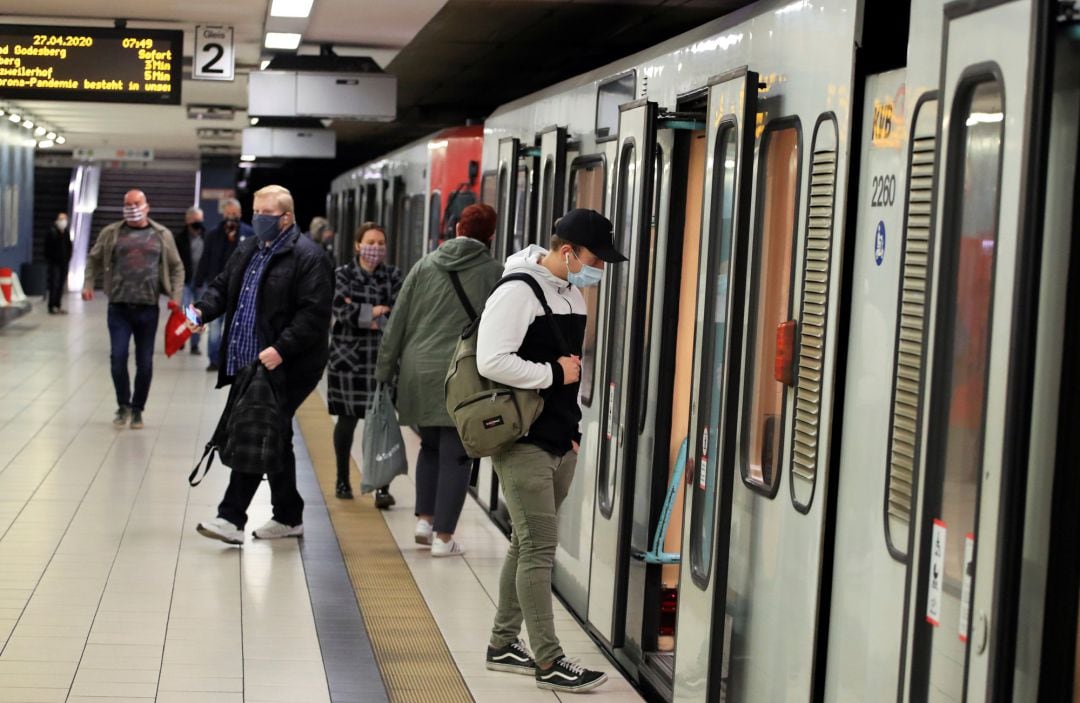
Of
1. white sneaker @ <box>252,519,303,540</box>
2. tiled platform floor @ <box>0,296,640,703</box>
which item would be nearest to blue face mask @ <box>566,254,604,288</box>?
tiled platform floor @ <box>0,296,640,703</box>

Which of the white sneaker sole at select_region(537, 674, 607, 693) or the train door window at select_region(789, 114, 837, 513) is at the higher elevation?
the train door window at select_region(789, 114, 837, 513)

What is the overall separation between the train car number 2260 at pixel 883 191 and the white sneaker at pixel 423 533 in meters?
4.66

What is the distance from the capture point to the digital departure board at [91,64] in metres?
11.0

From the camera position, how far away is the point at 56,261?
90.1ft

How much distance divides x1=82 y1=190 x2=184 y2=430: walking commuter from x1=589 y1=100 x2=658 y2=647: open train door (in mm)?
6364

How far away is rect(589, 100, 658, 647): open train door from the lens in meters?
5.50

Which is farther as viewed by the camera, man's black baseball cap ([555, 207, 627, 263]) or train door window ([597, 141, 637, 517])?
train door window ([597, 141, 637, 517])

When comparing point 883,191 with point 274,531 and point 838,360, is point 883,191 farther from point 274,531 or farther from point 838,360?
point 274,531

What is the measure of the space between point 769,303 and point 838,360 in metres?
0.61

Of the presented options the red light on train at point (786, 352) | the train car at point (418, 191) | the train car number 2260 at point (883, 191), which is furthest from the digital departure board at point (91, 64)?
the train car number 2260 at point (883, 191)

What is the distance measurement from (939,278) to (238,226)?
1393 centimetres

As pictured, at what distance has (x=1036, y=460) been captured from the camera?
8.80 ft

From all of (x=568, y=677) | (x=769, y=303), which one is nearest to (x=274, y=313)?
(x=568, y=677)

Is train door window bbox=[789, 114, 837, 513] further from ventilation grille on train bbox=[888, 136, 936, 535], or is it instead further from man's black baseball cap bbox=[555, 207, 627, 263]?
man's black baseball cap bbox=[555, 207, 627, 263]
